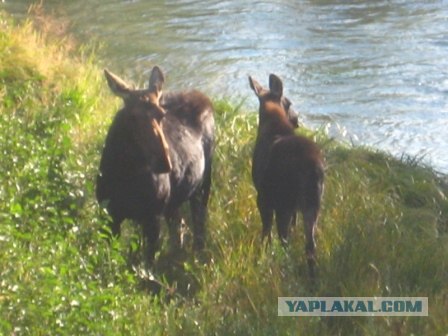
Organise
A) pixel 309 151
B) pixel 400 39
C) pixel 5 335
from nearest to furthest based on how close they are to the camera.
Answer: pixel 5 335, pixel 309 151, pixel 400 39

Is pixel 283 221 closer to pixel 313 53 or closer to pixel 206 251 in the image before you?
pixel 206 251

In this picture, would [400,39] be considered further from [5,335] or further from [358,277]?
[5,335]

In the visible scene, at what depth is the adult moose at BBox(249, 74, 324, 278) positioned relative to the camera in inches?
379

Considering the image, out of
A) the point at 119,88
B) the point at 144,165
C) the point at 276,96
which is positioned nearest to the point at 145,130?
the point at 144,165

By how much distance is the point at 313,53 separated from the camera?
1862 centimetres

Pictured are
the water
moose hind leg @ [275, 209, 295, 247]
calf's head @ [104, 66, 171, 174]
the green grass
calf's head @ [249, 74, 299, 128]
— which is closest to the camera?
the green grass

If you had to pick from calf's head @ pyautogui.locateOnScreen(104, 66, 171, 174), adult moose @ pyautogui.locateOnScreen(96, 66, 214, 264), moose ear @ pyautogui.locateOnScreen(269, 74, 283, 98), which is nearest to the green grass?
adult moose @ pyautogui.locateOnScreen(96, 66, 214, 264)

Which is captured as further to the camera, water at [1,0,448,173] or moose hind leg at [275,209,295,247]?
water at [1,0,448,173]

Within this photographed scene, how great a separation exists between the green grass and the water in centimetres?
236

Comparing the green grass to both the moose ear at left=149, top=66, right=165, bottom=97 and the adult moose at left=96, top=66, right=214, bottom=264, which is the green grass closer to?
the adult moose at left=96, top=66, right=214, bottom=264

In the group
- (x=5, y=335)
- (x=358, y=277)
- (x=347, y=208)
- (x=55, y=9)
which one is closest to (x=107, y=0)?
(x=55, y=9)

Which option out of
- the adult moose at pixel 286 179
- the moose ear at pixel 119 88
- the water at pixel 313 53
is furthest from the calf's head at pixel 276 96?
the water at pixel 313 53

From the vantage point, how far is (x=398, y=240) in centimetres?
1006

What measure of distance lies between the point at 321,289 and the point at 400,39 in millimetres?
11083
